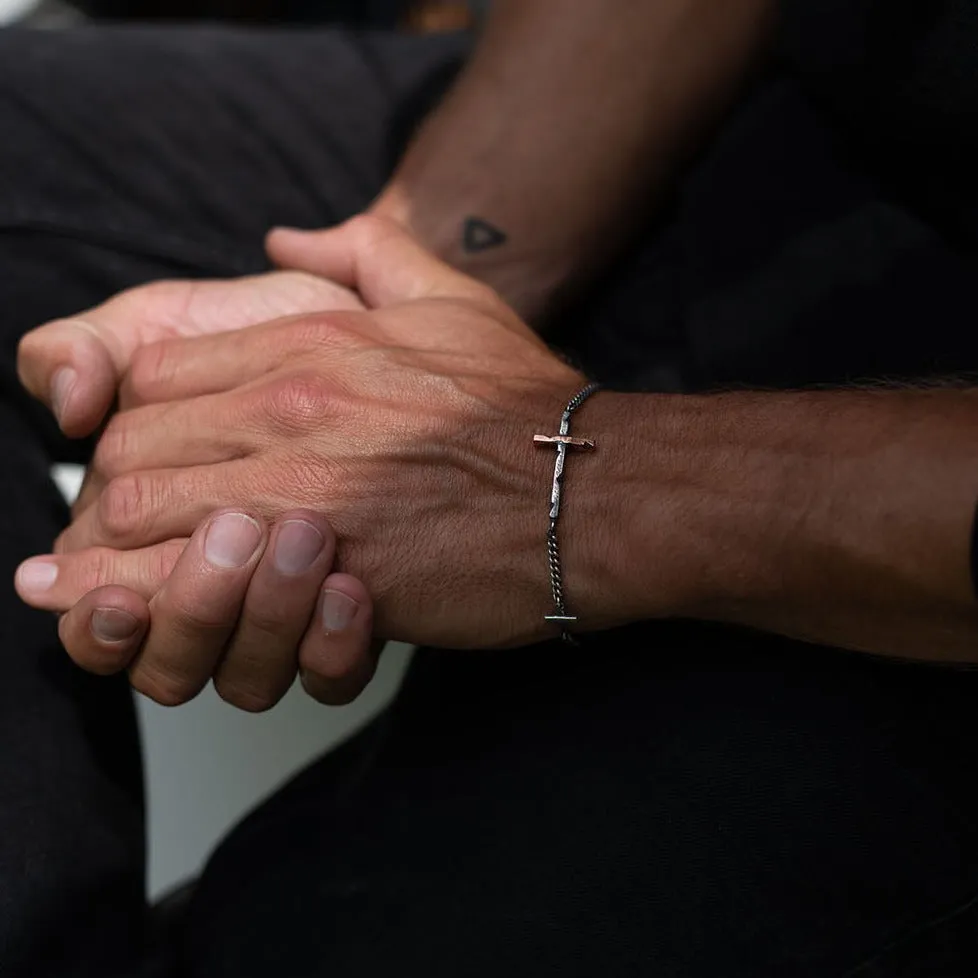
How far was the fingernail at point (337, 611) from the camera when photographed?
71cm

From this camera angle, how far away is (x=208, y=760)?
1.12 metres

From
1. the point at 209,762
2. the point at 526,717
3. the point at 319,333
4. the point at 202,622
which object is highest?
the point at 319,333

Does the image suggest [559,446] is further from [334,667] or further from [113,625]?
[113,625]

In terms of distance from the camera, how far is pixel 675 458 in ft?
2.29

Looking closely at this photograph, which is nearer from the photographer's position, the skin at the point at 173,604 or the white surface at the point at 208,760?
the skin at the point at 173,604

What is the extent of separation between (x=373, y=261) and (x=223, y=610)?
38 cm

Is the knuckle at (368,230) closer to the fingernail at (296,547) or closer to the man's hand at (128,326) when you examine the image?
the man's hand at (128,326)

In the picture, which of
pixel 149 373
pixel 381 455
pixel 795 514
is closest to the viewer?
pixel 795 514

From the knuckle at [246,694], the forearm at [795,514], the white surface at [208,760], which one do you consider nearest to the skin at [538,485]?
the forearm at [795,514]

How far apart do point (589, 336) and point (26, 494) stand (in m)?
0.55

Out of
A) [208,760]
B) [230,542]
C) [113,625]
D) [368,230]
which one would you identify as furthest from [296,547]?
[208,760]

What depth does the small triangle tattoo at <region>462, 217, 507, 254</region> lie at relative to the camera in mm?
1018

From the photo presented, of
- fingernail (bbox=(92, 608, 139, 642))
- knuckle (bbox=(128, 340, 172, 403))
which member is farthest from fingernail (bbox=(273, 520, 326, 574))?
knuckle (bbox=(128, 340, 172, 403))

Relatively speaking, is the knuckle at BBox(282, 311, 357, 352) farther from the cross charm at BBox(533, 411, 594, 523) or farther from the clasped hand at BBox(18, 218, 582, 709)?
the cross charm at BBox(533, 411, 594, 523)
